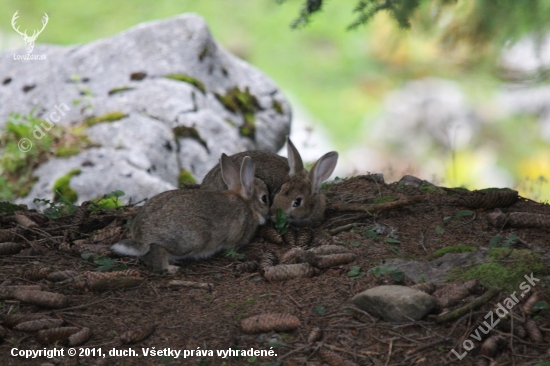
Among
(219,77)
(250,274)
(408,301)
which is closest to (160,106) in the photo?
(219,77)

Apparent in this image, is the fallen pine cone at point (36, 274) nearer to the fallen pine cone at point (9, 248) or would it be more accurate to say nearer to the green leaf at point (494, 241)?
the fallen pine cone at point (9, 248)

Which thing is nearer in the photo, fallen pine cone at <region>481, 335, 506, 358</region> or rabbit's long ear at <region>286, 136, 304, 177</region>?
fallen pine cone at <region>481, 335, 506, 358</region>

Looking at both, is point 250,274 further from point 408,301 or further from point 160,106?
point 160,106

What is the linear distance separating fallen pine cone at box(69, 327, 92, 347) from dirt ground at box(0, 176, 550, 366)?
36 millimetres

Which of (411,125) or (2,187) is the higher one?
(411,125)

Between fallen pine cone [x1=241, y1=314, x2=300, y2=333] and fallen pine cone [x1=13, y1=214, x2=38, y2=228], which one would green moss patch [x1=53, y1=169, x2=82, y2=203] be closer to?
fallen pine cone [x1=13, y1=214, x2=38, y2=228]

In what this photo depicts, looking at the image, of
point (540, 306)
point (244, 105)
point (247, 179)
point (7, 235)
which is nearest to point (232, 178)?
point (247, 179)

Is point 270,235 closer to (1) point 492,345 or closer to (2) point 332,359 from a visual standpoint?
(2) point 332,359

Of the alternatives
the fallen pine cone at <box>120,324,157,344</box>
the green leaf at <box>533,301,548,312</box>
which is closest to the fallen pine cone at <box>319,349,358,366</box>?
the fallen pine cone at <box>120,324,157,344</box>

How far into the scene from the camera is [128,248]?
194 inches

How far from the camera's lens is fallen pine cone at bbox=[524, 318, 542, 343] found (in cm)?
366

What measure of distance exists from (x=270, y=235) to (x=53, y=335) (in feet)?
7.24

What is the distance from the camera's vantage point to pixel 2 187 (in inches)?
338

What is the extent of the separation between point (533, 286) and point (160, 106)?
6674 millimetres
